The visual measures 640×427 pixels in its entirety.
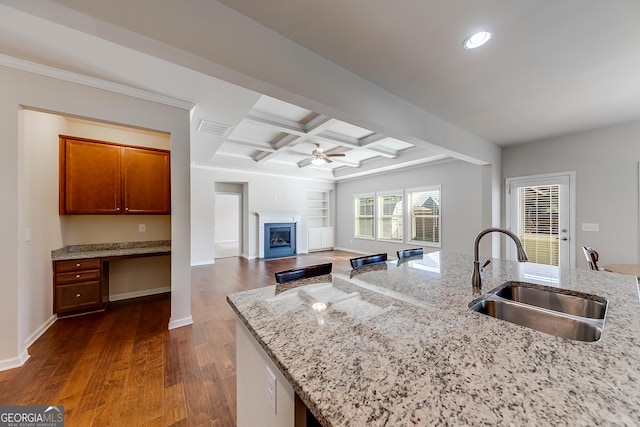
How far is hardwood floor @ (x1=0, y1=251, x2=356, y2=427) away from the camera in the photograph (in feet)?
5.20

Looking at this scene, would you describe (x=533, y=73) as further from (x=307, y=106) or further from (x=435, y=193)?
(x=435, y=193)

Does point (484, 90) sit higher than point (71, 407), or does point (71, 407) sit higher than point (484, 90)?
point (484, 90)

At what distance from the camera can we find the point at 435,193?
6.13 m

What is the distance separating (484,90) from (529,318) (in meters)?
2.43

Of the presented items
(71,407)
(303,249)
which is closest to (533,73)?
(71,407)

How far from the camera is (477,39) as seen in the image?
1.82 metres

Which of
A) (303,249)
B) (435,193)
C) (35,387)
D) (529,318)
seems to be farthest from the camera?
(303,249)

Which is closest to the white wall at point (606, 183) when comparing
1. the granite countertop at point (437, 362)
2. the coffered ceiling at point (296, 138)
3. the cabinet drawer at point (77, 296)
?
the coffered ceiling at point (296, 138)

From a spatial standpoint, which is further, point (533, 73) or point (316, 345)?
point (533, 73)

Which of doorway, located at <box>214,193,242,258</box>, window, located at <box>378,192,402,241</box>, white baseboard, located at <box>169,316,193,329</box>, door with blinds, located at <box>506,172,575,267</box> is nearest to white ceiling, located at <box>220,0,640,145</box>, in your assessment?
door with blinds, located at <box>506,172,575,267</box>

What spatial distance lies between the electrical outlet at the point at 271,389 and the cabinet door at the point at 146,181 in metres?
3.34

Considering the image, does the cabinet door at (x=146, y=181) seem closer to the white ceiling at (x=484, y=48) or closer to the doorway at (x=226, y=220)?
the white ceiling at (x=484, y=48)

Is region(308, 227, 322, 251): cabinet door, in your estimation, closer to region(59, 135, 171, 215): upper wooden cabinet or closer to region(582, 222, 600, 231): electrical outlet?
region(59, 135, 171, 215): upper wooden cabinet

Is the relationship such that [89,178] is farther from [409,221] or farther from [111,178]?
[409,221]
